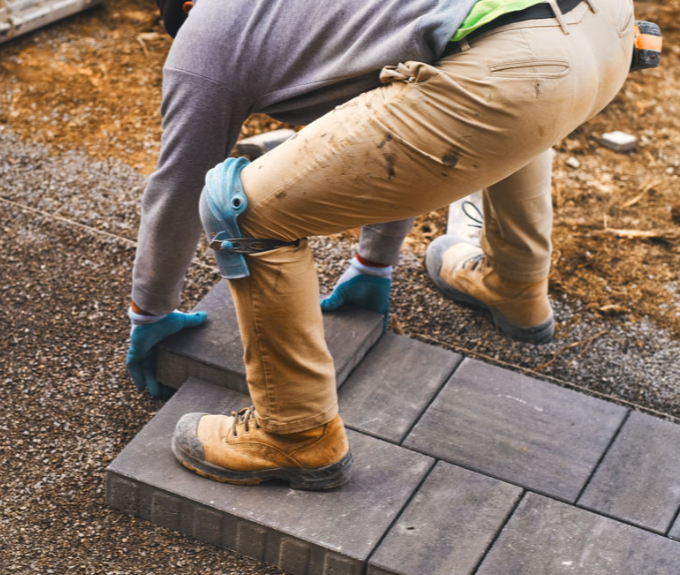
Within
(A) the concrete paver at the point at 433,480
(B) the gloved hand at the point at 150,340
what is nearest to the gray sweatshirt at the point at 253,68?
(B) the gloved hand at the point at 150,340

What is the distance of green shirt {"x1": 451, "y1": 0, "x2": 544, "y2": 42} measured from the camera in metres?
1.80

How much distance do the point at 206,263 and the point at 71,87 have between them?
66.4 inches

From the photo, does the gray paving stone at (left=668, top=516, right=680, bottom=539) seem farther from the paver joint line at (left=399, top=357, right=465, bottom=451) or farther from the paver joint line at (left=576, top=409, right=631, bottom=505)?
the paver joint line at (left=399, top=357, right=465, bottom=451)

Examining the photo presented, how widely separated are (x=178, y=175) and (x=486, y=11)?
971 mm

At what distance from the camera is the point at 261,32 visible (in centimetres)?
210

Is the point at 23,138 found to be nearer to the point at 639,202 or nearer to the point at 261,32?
the point at 261,32

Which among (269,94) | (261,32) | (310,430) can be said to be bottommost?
(310,430)

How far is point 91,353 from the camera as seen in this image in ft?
10.0

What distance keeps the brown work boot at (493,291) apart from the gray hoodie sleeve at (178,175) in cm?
113

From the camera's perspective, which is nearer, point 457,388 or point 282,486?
point 282,486

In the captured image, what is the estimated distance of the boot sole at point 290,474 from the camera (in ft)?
7.85

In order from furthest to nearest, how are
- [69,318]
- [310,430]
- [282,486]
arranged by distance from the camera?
1. [69,318]
2. [282,486]
3. [310,430]

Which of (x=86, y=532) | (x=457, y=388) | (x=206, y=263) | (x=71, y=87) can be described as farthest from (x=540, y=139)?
(x=71, y=87)

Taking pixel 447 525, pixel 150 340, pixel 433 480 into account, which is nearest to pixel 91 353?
pixel 150 340
